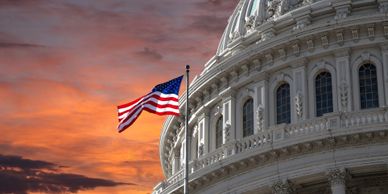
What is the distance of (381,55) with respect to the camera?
199 ft

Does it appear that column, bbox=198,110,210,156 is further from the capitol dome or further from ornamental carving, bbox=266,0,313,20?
ornamental carving, bbox=266,0,313,20

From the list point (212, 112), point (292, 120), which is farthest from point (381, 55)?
point (212, 112)

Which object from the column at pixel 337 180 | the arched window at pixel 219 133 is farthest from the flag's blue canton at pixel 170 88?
the arched window at pixel 219 133

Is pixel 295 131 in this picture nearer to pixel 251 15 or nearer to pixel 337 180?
pixel 337 180

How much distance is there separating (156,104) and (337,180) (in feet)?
30.4

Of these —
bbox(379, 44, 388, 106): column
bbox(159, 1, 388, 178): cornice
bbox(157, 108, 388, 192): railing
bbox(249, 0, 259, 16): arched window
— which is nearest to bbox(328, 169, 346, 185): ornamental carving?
bbox(157, 108, 388, 192): railing

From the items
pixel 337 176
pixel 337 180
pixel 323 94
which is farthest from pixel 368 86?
pixel 337 180

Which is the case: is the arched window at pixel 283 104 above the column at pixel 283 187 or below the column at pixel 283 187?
above

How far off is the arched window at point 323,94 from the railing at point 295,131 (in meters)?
3.48

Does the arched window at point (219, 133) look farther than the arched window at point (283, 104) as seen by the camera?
Yes

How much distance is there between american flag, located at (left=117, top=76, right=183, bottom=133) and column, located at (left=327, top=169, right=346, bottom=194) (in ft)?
26.5

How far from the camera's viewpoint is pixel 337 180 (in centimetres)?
5453

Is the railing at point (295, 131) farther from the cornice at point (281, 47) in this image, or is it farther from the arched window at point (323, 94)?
the cornice at point (281, 47)

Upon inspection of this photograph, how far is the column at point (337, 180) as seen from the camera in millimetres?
54375
